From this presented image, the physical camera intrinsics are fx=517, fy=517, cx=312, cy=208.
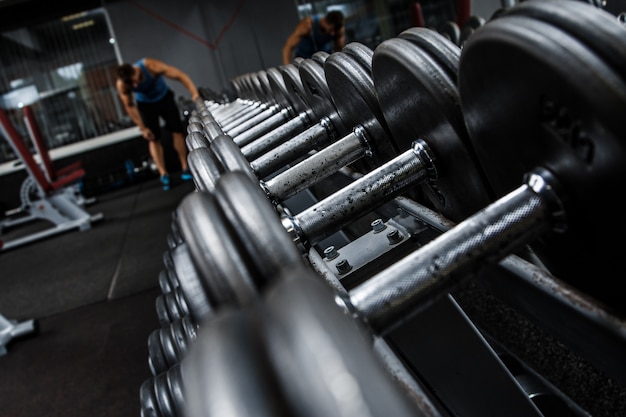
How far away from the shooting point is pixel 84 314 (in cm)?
215

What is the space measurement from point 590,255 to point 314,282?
319mm

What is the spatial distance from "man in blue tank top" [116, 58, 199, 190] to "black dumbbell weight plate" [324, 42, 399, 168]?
2.91 meters

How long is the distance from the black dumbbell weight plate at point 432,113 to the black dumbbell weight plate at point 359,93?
6cm

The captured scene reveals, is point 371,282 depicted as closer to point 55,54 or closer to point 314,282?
point 314,282

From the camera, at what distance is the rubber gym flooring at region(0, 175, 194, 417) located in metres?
1.55

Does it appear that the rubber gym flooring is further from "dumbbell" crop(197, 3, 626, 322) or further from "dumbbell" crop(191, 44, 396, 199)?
"dumbbell" crop(197, 3, 626, 322)

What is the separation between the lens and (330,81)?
0.85 m

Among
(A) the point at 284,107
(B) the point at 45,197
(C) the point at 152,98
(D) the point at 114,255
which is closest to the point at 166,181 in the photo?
(C) the point at 152,98

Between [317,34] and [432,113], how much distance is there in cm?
310

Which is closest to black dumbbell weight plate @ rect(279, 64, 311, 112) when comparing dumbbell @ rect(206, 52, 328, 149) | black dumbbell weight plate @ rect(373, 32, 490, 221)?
dumbbell @ rect(206, 52, 328, 149)

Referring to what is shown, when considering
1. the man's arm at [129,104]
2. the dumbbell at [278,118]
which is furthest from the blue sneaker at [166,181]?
the dumbbell at [278,118]

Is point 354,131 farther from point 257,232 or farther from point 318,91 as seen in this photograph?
point 257,232

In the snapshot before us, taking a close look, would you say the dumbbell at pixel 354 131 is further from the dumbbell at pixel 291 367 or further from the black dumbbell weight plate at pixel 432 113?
the dumbbell at pixel 291 367

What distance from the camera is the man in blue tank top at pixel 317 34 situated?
340cm
